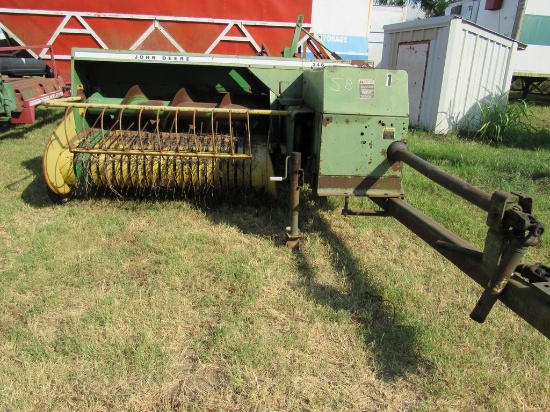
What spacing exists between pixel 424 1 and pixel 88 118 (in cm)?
3580

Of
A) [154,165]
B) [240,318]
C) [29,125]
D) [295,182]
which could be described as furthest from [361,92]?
[29,125]

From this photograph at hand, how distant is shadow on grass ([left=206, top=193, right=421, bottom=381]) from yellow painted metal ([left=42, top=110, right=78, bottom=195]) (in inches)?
47.2

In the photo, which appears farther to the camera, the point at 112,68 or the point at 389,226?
the point at 112,68

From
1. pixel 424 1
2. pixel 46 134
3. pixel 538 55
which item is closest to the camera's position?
pixel 46 134

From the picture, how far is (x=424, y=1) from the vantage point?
34125mm

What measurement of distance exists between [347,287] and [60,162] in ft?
8.28

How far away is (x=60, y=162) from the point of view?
144 inches

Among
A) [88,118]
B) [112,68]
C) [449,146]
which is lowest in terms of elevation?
[449,146]

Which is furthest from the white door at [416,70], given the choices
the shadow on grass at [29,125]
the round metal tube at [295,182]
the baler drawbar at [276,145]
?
the shadow on grass at [29,125]

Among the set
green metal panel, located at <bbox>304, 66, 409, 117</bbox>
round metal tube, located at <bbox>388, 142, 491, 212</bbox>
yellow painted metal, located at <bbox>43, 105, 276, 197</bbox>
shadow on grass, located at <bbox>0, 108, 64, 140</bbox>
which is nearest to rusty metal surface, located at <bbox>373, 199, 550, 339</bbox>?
round metal tube, located at <bbox>388, 142, 491, 212</bbox>

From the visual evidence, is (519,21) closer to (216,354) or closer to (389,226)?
(389,226)

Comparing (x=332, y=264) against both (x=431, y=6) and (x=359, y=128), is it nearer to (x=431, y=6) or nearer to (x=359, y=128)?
(x=359, y=128)

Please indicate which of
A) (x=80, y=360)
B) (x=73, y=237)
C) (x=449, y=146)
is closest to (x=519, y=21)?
(x=449, y=146)

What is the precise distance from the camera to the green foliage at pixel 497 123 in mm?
7840
